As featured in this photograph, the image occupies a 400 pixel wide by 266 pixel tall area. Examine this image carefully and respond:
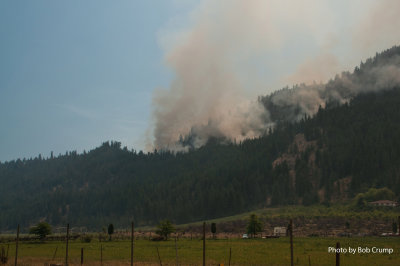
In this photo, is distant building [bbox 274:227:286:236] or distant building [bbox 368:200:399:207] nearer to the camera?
distant building [bbox 274:227:286:236]

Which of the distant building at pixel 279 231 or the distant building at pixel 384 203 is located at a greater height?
the distant building at pixel 384 203

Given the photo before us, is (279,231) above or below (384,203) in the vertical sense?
below

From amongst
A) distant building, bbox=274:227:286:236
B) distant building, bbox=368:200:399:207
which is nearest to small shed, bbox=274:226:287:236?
distant building, bbox=274:227:286:236

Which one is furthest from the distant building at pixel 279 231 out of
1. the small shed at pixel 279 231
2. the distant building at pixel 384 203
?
the distant building at pixel 384 203

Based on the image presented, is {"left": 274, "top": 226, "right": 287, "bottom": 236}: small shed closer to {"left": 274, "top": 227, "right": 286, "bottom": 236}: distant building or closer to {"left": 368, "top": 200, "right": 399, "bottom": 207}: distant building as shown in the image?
{"left": 274, "top": 227, "right": 286, "bottom": 236}: distant building

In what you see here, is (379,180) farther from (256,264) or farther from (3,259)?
(3,259)

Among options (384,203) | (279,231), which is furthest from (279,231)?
(384,203)

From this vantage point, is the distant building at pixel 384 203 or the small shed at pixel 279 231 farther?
the distant building at pixel 384 203

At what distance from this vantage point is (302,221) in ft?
485

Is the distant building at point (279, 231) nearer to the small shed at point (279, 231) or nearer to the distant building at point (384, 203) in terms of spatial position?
the small shed at point (279, 231)

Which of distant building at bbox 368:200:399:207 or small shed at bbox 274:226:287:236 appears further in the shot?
distant building at bbox 368:200:399:207

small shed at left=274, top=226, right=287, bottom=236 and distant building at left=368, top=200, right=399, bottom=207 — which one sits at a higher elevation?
distant building at left=368, top=200, right=399, bottom=207

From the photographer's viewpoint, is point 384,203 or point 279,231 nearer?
point 279,231

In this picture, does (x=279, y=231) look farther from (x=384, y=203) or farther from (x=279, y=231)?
(x=384, y=203)
